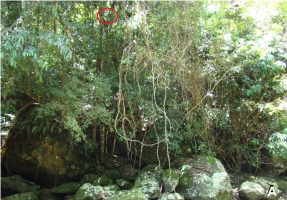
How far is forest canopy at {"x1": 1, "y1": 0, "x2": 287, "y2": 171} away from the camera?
357cm

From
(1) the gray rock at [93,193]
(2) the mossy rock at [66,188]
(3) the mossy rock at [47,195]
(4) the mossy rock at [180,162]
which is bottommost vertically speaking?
(3) the mossy rock at [47,195]

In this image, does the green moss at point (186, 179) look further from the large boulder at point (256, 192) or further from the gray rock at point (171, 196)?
the large boulder at point (256, 192)

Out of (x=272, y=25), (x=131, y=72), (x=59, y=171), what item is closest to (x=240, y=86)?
(x=272, y=25)

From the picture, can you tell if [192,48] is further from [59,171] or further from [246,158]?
[59,171]

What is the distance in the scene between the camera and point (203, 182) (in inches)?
147

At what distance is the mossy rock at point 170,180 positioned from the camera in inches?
146

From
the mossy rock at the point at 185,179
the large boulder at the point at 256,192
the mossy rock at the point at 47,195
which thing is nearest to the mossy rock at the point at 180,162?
the mossy rock at the point at 185,179

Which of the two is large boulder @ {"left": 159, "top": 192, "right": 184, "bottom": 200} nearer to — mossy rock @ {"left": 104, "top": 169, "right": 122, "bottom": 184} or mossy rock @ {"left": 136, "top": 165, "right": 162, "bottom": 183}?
mossy rock @ {"left": 136, "top": 165, "right": 162, "bottom": 183}

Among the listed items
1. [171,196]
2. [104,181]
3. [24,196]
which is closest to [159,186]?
[171,196]

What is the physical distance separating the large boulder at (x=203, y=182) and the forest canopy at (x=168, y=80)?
519 millimetres

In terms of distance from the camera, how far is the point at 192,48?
436 centimetres

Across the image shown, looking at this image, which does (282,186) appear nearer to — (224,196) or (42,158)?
(224,196)

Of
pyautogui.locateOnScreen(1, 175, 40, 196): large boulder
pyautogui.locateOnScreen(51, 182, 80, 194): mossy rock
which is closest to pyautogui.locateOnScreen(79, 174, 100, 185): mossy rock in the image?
pyautogui.locateOnScreen(51, 182, 80, 194): mossy rock

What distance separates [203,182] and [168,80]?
1579 millimetres
